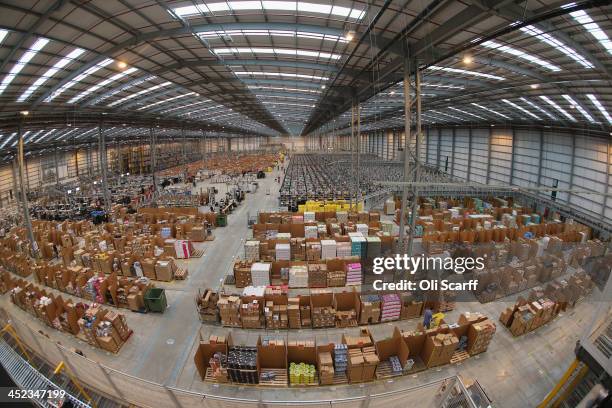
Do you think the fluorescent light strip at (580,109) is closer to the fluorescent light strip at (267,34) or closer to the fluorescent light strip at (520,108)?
the fluorescent light strip at (520,108)

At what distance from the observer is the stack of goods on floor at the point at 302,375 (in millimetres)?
6219

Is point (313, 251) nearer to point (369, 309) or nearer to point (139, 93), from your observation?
point (369, 309)

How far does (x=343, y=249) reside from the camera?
11555mm

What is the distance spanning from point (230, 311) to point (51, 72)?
11.0 m

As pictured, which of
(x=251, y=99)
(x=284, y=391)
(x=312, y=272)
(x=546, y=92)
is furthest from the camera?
(x=251, y=99)

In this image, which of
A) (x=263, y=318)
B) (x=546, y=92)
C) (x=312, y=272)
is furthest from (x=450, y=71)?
(x=263, y=318)

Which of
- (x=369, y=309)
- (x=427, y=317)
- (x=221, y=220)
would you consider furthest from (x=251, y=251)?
(x=427, y=317)

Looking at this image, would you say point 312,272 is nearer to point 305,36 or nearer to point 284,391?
point 284,391

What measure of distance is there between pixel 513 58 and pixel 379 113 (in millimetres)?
16784

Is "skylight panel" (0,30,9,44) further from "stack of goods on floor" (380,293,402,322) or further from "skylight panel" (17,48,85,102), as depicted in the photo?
"stack of goods on floor" (380,293,402,322)

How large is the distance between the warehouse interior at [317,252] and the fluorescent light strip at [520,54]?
12 cm

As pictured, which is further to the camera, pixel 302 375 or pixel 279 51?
pixel 279 51

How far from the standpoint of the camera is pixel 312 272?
9875mm

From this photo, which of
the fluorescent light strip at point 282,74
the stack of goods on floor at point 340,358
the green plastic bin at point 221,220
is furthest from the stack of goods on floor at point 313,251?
the fluorescent light strip at point 282,74
